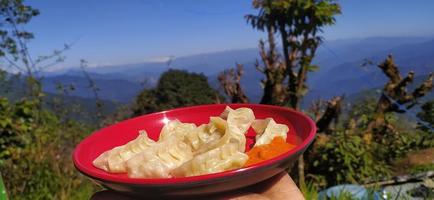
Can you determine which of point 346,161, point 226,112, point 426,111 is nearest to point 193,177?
point 226,112

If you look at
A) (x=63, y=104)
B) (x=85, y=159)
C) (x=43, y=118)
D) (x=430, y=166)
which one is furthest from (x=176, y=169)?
(x=63, y=104)

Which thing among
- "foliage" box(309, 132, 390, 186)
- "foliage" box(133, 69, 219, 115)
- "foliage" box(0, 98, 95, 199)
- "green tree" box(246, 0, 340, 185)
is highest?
"green tree" box(246, 0, 340, 185)

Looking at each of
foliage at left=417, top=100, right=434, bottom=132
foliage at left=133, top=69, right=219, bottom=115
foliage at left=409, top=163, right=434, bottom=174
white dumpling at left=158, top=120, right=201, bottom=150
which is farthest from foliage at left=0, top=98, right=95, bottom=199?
foliage at left=133, top=69, right=219, bottom=115

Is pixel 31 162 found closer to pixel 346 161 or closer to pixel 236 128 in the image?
pixel 346 161

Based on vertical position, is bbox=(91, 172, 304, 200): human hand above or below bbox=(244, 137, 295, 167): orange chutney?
below

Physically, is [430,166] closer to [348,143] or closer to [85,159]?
[348,143]

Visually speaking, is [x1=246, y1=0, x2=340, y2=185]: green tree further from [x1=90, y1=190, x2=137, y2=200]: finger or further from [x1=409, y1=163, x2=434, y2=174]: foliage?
[x1=90, y1=190, x2=137, y2=200]: finger
